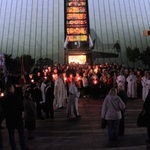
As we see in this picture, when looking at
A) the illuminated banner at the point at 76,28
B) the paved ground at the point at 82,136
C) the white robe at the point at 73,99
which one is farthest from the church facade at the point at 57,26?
the paved ground at the point at 82,136

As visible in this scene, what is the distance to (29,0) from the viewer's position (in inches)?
1849

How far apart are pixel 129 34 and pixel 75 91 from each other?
32509mm

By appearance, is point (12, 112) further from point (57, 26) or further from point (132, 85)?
point (57, 26)

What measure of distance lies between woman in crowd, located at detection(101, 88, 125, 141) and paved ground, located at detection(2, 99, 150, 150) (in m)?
0.26

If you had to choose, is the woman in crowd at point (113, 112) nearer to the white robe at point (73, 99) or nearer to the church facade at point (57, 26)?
the white robe at point (73, 99)

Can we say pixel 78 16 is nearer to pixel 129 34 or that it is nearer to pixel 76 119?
pixel 129 34

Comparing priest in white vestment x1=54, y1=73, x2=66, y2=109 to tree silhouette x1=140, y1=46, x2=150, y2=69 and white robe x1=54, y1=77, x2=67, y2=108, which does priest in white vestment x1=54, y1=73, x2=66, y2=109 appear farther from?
tree silhouette x1=140, y1=46, x2=150, y2=69

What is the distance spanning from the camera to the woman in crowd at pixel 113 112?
9188 millimetres

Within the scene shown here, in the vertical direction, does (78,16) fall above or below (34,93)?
above

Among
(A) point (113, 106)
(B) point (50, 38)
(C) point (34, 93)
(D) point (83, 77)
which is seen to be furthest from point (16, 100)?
(B) point (50, 38)

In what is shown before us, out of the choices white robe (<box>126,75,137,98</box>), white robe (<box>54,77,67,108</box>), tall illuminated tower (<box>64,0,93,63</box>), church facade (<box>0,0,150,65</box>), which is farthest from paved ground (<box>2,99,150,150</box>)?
church facade (<box>0,0,150,65</box>)

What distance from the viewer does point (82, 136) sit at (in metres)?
9.90

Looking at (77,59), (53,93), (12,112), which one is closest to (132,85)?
(53,93)

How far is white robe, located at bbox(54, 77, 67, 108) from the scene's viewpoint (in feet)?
49.7
